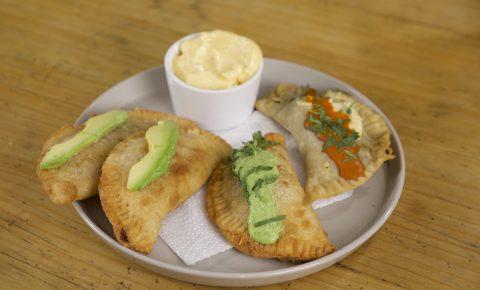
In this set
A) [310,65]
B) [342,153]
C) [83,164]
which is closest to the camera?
[83,164]

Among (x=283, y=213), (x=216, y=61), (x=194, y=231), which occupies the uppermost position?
(x=216, y=61)

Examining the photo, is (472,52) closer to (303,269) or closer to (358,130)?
(358,130)

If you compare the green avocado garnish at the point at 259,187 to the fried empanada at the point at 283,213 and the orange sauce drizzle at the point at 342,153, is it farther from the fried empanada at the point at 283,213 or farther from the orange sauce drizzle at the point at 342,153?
the orange sauce drizzle at the point at 342,153

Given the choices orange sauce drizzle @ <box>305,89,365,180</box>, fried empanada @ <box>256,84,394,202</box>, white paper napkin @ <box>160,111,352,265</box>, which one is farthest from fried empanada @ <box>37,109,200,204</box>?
orange sauce drizzle @ <box>305,89,365,180</box>

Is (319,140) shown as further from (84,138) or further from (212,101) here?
(84,138)

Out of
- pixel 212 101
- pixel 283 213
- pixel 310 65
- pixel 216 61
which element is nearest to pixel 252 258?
pixel 283 213

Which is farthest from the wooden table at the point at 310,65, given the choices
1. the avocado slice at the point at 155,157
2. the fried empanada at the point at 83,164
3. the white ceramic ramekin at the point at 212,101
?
the white ceramic ramekin at the point at 212,101

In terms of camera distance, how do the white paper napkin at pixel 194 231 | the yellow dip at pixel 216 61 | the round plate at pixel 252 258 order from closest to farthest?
the round plate at pixel 252 258 → the white paper napkin at pixel 194 231 → the yellow dip at pixel 216 61
